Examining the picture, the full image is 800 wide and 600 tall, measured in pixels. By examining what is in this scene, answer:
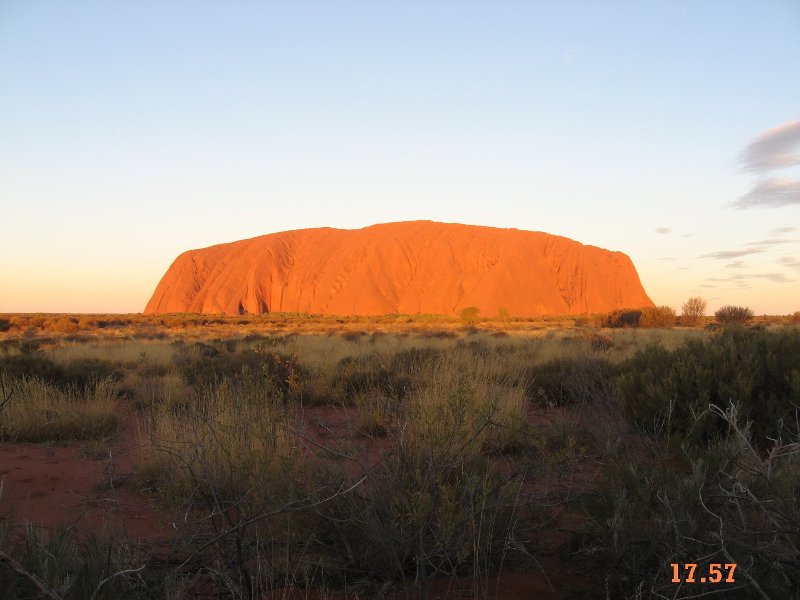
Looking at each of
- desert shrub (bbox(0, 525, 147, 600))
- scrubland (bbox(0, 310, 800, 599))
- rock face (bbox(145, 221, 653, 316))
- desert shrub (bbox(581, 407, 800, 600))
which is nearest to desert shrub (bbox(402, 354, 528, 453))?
scrubland (bbox(0, 310, 800, 599))

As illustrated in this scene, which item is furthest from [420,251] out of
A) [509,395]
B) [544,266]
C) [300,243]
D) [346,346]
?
[509,395]

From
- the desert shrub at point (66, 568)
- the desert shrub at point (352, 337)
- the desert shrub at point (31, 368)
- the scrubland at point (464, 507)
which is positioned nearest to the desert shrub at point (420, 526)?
the scrubland at point (464, 507)

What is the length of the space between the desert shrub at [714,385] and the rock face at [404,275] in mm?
47704

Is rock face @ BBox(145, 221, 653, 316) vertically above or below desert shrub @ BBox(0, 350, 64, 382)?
above

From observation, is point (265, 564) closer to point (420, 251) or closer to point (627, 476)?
point (627, 476)

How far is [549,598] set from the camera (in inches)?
99.1

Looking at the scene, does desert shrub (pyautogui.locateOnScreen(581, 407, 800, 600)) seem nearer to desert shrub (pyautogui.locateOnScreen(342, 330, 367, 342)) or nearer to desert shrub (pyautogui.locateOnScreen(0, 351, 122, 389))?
desert shrub (pyautogui.locateOnScreen(0, 351, 122, 389))

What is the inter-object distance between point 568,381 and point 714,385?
2.66 meters

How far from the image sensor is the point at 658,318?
31156 mm

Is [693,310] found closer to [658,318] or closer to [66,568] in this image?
[658,318]

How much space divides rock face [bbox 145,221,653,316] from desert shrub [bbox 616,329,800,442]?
47.7m

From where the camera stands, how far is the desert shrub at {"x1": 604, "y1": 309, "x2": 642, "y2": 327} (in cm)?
3161

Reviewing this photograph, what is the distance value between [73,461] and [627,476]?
16.5 feet

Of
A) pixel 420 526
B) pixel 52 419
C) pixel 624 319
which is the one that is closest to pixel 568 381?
pixel 420 526
